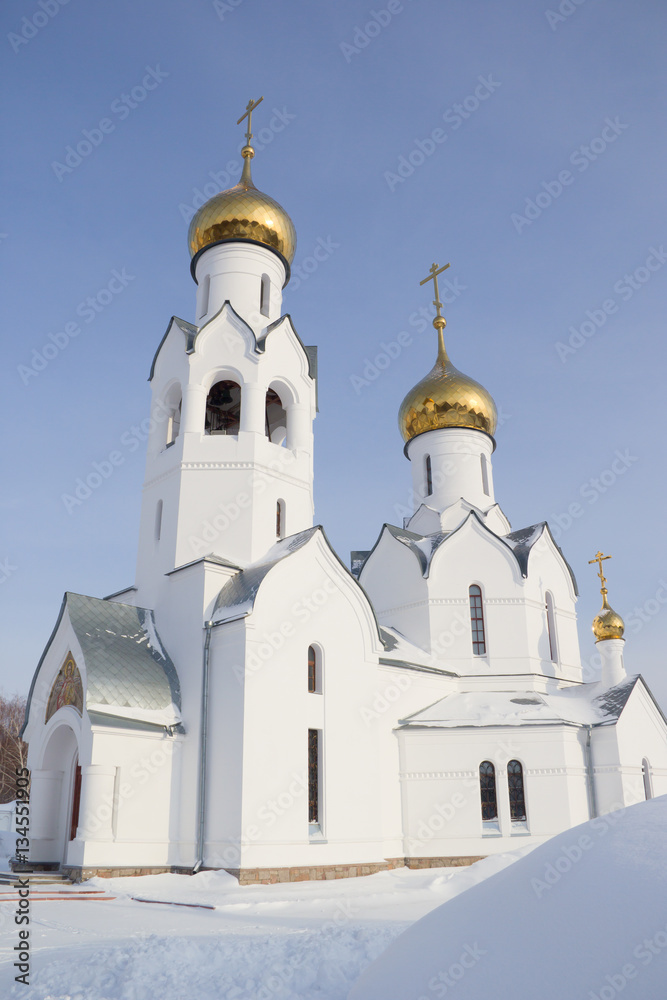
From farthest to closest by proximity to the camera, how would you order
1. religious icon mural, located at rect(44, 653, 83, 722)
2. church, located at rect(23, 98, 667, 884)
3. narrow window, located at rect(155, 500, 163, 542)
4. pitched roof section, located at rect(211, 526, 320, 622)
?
narrow window, located at rect(155, 500, 163, 542) → pitched roof section, located at rect(211, 526, 320, 622) → religious icon mural, located at rect(44, 653, 83, 722) → church, located at rect(23, 98, 667, 884)

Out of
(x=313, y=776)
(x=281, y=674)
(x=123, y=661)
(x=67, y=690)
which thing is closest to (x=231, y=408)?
(x=123, y=661)

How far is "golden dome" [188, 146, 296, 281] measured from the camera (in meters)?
14.8

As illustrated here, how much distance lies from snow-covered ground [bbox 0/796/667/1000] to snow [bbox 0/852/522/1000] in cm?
2

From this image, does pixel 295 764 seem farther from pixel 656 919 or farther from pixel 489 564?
pixel 656 919

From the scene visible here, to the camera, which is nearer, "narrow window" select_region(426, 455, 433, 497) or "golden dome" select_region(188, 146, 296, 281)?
"golden dome" select_region(188, 146, 296, 281)

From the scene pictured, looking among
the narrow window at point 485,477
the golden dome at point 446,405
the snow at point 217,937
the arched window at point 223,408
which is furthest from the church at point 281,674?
the golden dome at point 446,405

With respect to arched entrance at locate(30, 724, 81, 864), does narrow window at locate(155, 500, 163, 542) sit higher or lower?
higher

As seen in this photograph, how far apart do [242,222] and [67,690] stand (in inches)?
367

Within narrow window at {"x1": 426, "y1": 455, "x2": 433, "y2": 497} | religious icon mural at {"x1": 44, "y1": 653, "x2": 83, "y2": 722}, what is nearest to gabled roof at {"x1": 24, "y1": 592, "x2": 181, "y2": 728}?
religious icon mural at {"x1": 44, "y1": 653, "x2": 83, "y2": 722}

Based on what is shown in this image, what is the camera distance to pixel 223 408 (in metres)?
14.7

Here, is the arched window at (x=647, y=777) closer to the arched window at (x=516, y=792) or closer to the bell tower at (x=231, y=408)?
the arched window at (x=516, y=792)

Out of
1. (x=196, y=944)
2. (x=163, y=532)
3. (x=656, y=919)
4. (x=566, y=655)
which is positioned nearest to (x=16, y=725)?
(x=163, y=532)

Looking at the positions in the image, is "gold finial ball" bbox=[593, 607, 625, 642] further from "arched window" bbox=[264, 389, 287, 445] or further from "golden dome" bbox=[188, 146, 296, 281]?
"golden dome" bbox=[188, 146, 296, 281]

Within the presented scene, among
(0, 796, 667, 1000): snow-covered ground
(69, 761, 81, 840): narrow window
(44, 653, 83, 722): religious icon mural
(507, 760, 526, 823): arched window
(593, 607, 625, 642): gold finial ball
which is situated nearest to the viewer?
(0, 796, 667, 1000): snow-covered ground
